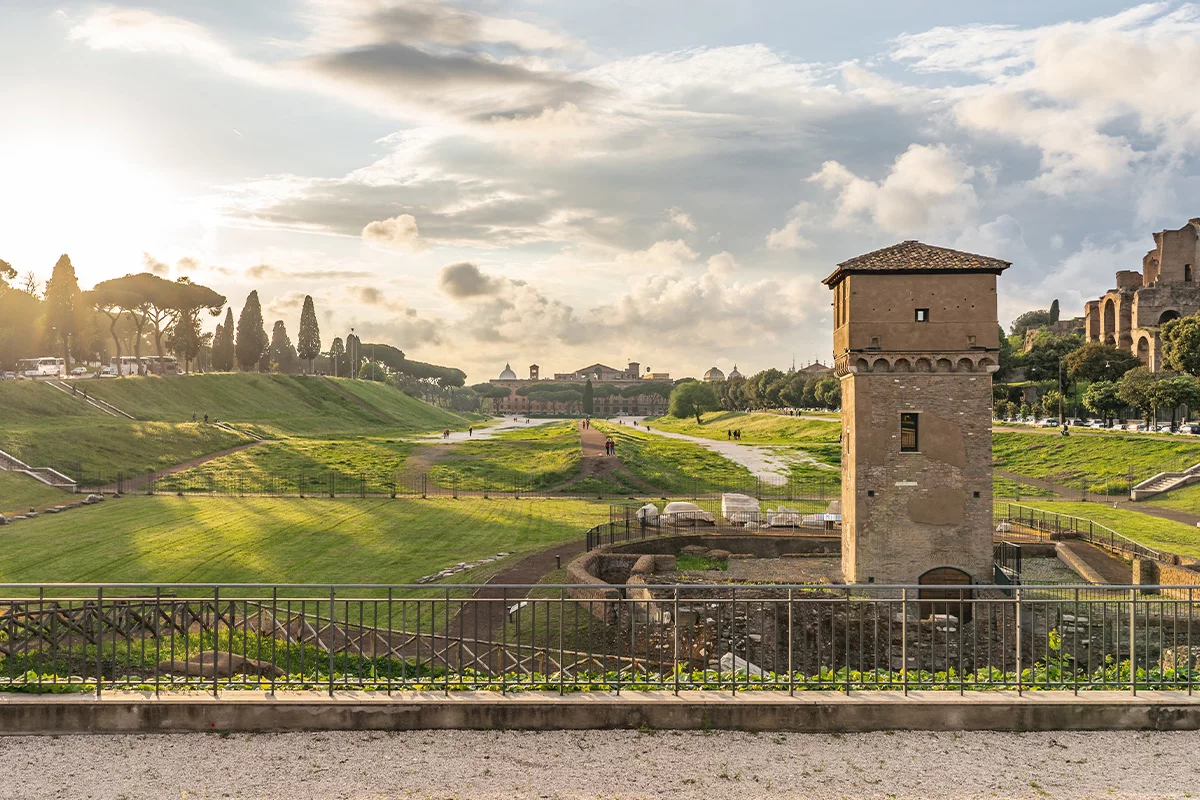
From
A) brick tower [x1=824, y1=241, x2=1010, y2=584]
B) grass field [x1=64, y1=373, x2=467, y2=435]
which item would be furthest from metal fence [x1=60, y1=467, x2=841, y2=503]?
grass field [x1=64, y1=373, x2=467, y2=435]

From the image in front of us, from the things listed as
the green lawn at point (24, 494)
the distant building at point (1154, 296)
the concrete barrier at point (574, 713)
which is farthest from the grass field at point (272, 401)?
the distant building at point (1154, 296)

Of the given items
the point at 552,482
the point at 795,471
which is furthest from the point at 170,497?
the point at 795,471

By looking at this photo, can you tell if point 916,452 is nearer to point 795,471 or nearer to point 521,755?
point 521,755

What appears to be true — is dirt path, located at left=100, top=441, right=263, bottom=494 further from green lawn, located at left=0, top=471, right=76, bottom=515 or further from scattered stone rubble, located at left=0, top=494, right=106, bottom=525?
scattered stone rubble, located at left=0, top=494, right=106, bottom=525

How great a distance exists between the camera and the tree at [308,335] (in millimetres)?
129250

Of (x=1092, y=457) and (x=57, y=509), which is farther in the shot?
(x=1092, y=457)

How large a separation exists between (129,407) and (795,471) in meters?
62.1

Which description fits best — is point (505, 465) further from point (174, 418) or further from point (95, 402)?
point (95, 402)

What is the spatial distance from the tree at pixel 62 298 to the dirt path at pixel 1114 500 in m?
89.4

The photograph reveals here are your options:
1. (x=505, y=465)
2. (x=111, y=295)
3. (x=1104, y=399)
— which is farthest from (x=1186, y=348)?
(x=111, y=295)

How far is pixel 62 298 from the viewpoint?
76188 millimetres

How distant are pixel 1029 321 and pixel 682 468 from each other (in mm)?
143760

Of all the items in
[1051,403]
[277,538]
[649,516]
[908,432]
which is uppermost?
[1051,403]

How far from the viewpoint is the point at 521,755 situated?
9.27 m
